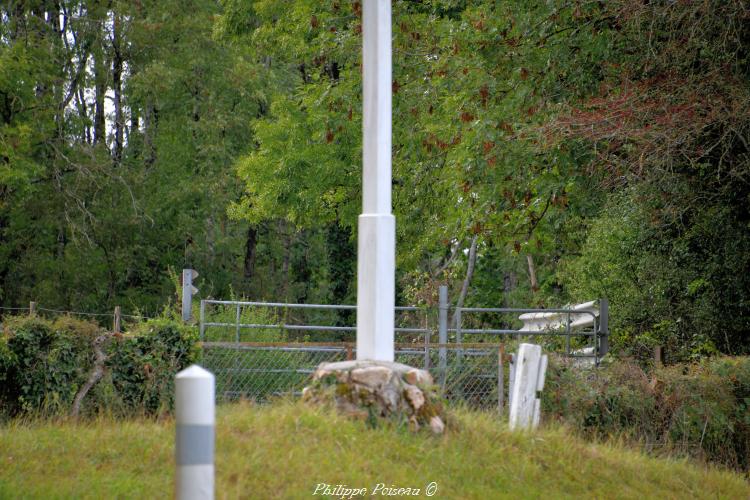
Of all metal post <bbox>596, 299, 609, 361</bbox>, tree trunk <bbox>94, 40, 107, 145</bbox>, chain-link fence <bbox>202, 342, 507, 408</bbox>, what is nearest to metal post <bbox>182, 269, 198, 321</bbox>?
chain-link fence <bbox>202, 342, 507, 408</bbox>

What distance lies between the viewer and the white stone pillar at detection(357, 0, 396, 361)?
722 cm

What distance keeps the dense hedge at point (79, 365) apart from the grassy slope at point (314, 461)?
9.29 ft

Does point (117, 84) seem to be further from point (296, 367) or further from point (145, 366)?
point (145, 366)

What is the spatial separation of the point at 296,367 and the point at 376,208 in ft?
25.7

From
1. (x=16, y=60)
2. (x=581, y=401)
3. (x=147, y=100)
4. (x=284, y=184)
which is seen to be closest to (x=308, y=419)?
(x=581, y=401)

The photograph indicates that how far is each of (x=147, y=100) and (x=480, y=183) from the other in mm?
17355

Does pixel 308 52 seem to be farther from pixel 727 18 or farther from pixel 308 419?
pixel 308 419

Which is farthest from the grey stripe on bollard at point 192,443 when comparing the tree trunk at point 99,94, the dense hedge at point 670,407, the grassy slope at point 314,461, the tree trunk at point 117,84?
the tree trunk at point 99,94

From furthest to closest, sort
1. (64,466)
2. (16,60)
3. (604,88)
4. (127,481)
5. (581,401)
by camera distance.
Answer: (16,60), (604,88), (581,401), (64,466), (127,481)

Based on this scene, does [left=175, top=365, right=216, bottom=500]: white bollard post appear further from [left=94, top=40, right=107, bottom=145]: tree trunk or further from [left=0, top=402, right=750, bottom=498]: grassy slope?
[left=94, top=40, right=107, bottom=145]: tree trunk

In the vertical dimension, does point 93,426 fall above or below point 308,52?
below

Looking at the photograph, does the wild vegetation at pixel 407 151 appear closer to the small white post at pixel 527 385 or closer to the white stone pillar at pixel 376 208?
the small white post at pixel 527 385

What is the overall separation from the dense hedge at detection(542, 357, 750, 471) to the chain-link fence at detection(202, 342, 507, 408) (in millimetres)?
1363

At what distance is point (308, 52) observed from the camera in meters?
21.8
